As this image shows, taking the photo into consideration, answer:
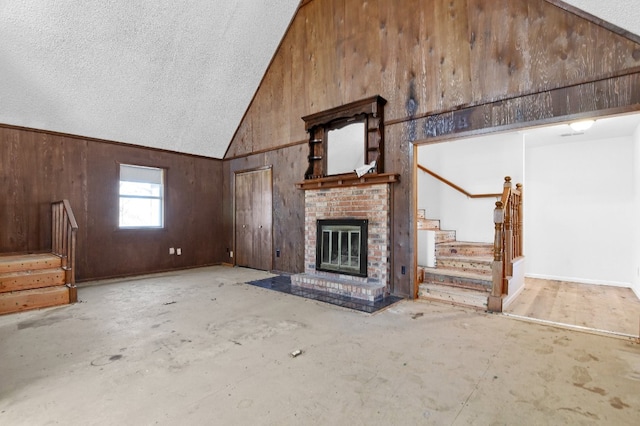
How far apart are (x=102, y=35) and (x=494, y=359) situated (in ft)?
19.2

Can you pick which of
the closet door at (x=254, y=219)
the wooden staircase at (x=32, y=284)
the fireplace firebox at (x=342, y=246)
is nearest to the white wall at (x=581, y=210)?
the fireplace firebox at (x=342, y=246)

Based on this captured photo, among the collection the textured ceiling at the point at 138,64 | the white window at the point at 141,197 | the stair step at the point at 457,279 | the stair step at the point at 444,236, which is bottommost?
the stair step at the point at 457,279

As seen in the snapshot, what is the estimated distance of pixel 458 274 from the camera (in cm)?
408

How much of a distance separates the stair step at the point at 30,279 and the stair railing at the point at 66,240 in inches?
3.6

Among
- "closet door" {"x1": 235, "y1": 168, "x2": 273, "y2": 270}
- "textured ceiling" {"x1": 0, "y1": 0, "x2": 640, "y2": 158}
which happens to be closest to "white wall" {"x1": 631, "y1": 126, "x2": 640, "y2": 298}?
"textured ceiling" {"x1": 0, "y1": 0, "x2": 640, "y2": 158}

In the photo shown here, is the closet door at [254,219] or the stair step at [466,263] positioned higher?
the closet door at [254,219]

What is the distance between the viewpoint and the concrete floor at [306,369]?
5.50 feet

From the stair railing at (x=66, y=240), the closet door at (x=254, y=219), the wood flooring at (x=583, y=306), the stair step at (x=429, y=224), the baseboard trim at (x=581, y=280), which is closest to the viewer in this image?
the wood flooring at (x=583, y=306)

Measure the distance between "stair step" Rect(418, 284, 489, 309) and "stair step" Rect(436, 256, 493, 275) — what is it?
0.52 m

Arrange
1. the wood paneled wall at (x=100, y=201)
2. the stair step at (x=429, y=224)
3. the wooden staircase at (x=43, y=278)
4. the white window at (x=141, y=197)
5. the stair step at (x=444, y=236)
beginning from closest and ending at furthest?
the wooden staircase at (x=43, y=278) < the wood paneled wall at (x=100, y=201) < the stair step at (x=444, y=236) < the stair step at (x=429, y=224) < the white window at (x=141, y=197)

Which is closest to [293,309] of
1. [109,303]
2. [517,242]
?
[109,303]

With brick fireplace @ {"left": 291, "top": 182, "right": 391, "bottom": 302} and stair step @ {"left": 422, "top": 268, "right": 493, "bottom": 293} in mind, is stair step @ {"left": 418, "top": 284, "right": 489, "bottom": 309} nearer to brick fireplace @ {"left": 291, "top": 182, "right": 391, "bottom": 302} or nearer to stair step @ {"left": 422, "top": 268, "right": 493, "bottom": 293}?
stair step @ {"left": 422, "top": 268, "right": 493, "bottom": 293}

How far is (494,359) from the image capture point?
2297 millimetres

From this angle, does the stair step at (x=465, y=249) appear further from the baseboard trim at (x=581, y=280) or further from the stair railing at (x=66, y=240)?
the stair railing at (x=66, y=240)
